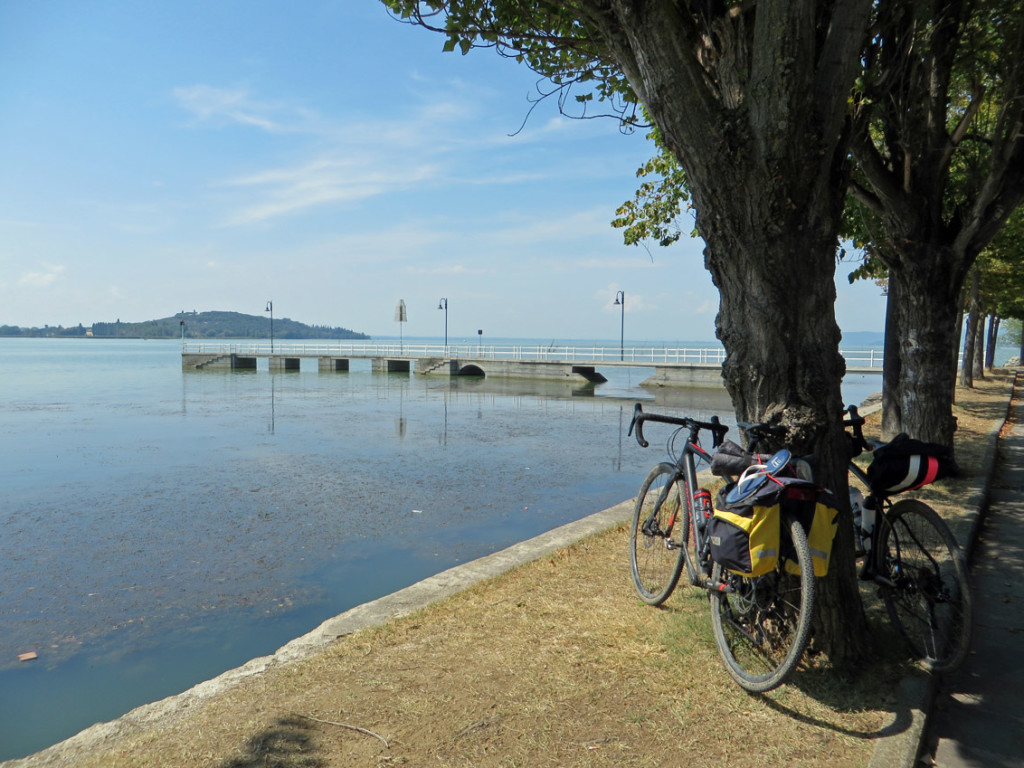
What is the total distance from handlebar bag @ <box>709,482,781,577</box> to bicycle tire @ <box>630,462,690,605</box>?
108cm

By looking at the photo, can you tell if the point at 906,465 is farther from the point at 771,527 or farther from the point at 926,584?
the point at 771,527

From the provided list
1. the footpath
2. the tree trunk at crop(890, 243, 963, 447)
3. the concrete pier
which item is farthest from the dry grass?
the concrete pier

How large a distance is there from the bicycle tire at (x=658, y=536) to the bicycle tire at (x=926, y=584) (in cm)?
107

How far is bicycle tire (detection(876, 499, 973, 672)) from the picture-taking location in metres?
3.29

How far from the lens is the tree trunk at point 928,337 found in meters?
7.75

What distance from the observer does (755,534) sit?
9.81 ft

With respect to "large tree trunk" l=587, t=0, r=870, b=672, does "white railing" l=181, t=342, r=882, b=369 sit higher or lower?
lower

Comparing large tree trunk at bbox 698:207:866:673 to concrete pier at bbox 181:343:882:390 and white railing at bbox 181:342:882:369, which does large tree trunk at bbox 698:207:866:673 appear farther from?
white railing at bbox 181:342:882:369

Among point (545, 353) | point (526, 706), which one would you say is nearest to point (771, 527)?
point (526, 706)

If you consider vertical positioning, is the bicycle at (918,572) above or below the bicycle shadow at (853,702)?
above

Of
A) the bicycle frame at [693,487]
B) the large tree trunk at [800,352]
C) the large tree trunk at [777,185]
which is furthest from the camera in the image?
the bicycle frame at [693,487]

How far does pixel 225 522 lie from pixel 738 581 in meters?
6.79

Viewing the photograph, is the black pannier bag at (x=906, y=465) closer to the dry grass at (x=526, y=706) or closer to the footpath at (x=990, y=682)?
the dry grass at (x=526, y=706)

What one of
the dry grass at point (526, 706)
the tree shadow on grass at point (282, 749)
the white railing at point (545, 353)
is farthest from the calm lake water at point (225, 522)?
the white railing at point (545, 353)
